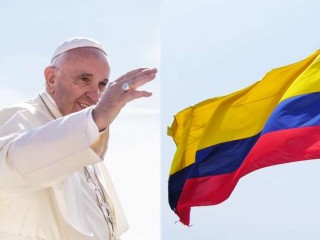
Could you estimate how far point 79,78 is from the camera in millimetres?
3303

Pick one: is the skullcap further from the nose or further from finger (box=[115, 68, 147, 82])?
finger (box=[115, 68, 147, 82])

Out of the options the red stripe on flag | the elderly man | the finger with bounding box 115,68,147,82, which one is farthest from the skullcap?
the red stripe on flag

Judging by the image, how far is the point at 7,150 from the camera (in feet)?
7.66

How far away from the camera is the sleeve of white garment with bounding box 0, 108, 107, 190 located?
2.25 meters

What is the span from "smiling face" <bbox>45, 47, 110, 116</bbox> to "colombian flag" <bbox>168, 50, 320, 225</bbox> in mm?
4674

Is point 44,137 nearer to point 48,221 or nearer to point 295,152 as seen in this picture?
point 48,221

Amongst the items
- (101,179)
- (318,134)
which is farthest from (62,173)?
(318,134)

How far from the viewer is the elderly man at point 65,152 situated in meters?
2.26

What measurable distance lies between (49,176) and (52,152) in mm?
109

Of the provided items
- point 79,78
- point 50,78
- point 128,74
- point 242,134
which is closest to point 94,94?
point 79,78

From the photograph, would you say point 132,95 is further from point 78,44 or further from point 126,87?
point 78,44

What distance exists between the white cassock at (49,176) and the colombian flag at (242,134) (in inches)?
174

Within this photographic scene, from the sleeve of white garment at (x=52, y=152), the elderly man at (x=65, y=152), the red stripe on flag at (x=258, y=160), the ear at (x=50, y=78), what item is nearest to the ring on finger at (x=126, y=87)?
the elderly man at (x=65, y=152)

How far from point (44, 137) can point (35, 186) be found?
0.22 m
